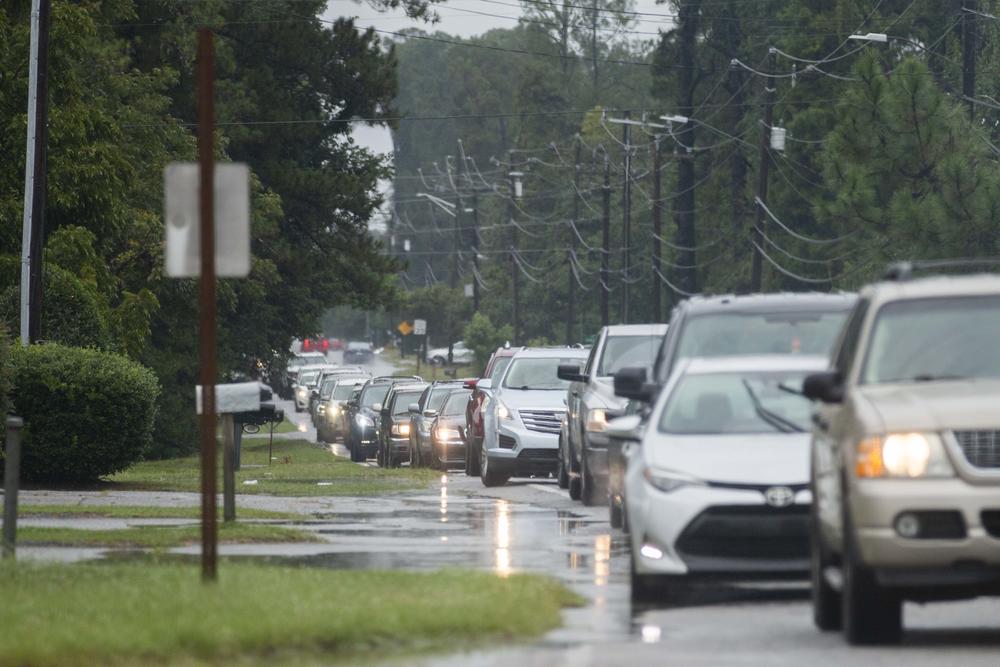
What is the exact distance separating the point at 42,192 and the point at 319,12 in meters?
31.7

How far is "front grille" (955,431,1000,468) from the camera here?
10.9 metres

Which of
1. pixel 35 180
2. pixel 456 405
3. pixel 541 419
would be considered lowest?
pixel 456 405

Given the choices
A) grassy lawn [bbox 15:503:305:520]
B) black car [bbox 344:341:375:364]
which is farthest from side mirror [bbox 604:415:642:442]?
black car [bbox 344:341:375:364]

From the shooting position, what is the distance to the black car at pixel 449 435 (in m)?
39.5

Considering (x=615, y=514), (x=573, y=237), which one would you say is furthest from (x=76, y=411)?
(x=573, y=237)

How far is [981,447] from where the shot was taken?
35.7ft

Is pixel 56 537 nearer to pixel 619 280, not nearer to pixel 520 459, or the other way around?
pixel 520 459

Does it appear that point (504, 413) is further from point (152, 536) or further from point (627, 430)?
point (627, 430)

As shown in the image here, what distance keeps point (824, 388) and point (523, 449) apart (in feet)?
61.0

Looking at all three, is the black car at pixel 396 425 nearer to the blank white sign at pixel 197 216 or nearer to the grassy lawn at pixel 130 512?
the grassy lawn at pixel 130 512

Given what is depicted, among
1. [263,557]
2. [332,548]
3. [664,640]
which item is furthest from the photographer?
[332,548]

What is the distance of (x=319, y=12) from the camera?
64.9 metres

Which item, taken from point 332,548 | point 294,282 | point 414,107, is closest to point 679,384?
point 332,548

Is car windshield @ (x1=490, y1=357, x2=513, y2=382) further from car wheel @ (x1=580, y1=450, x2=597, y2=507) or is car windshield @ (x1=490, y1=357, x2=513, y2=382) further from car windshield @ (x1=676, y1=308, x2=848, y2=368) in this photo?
car windshield @ (x1=676, y1=308, x2=848, y2=368)
